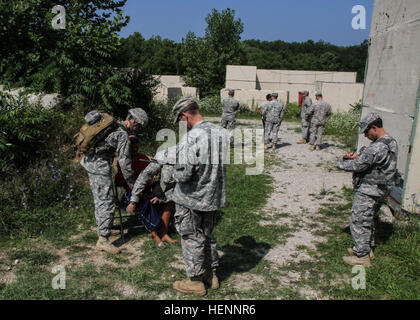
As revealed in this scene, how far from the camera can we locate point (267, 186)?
269 inches

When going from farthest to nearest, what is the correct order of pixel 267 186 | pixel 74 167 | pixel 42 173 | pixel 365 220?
pixel 267 186, pixel 74 167, pixel 42 173, pixel 365 220

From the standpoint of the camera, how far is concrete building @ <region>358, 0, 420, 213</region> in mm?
4801

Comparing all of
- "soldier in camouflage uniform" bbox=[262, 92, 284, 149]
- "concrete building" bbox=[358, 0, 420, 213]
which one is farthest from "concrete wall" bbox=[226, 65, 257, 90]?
"concrete building" bbox=[358, 0, 420, 213]

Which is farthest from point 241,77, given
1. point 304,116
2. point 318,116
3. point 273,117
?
point 318,116

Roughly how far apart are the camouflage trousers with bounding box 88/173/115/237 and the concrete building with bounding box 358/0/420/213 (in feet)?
13.9

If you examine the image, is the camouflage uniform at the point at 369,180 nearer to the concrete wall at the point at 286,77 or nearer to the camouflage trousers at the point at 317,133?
the camouflage trousers at the point at 317,133

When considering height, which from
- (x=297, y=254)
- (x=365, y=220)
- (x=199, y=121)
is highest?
(x=199, y=121)

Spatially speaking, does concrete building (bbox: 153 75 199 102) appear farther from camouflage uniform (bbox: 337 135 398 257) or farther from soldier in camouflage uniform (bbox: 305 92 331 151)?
camouflage uniform (bbox: 337 135 398 257)

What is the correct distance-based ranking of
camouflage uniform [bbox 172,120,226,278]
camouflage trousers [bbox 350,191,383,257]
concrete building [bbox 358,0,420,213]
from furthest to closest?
concrete building [bbox 358,0,420,213] → camouflage trousers [bbox 350,191,383,257] → camouflage uniform [bbox 172,120,226,278]

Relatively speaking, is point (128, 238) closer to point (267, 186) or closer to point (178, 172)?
point (178, 172)

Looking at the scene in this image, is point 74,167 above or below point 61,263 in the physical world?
above

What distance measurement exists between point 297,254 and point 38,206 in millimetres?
3801

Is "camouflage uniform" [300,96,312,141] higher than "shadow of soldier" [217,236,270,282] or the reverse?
higher
